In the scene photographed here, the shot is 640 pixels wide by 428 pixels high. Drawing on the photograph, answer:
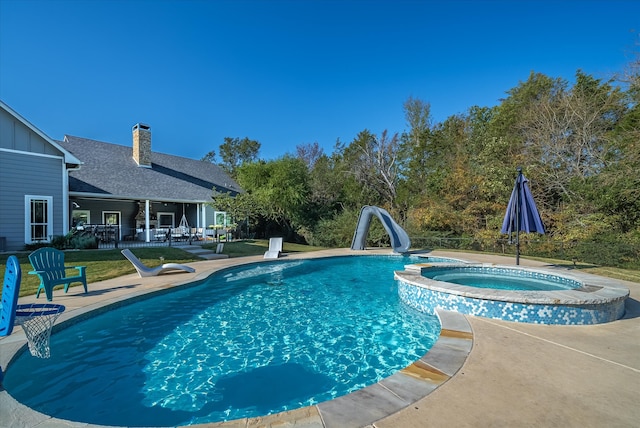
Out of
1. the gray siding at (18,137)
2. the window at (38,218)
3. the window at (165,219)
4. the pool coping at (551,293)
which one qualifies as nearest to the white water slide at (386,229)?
the pool coping at (551,293)

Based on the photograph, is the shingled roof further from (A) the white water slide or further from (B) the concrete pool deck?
(B) the concrete pool deck

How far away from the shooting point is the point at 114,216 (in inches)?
746

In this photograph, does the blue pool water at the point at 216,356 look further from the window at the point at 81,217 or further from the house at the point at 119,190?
the window at the point at 81,217

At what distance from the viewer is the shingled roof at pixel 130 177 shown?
1692 centimetres

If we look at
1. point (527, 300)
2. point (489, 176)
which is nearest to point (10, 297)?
point (527, 300)

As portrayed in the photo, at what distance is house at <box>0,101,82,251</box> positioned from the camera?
497 inches

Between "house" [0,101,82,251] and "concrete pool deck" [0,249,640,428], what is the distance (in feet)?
37.2

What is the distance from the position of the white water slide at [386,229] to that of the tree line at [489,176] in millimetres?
2527

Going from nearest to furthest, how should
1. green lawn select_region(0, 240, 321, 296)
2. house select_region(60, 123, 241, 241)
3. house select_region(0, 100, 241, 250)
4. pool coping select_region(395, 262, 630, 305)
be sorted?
1. pool coping select_region(395, 262, 630, 305)
2. green lawn select_region(0, 240, 321, 296)
3. house select_region(0, 100, 241, 250)
4. house select_region(60, 123, 241, 241)

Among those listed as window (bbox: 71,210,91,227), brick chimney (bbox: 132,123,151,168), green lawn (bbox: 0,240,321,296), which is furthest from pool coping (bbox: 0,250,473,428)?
brick chimney (bbox: 132,123,151,168)

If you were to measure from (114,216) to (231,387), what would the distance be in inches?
753

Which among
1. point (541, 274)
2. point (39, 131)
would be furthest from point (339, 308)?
point (39, 131)

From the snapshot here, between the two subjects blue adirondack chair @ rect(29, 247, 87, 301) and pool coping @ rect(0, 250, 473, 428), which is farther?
blue adirondack chair @ rect(29, 247, 87, 301)

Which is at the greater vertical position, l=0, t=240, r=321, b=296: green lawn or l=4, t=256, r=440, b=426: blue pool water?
l=0, t=240, r=321, b=296: green lawn
